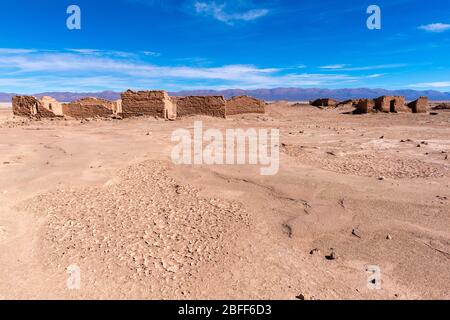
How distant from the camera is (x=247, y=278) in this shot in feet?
8.17

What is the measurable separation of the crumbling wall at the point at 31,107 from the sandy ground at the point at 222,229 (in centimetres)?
1033

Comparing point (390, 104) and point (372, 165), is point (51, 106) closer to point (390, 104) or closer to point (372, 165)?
point (372, 165)

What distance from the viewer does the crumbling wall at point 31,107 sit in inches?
581

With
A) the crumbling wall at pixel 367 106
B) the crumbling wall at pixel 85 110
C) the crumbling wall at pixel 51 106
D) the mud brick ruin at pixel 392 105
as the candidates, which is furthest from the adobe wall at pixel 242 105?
the crumbling wall at pixel 51 106

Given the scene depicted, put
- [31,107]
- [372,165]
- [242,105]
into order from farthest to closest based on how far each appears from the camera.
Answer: [242,105]
[31,107]
[372,165]

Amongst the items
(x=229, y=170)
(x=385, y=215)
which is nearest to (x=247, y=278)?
(x=385, y=215)

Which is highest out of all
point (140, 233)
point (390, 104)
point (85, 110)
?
point (390, 104)

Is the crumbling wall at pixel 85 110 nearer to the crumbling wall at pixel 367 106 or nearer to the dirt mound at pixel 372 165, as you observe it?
the dirt mound at pixel 372 165

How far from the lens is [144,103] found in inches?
552

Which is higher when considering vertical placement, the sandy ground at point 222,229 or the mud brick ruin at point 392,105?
the mud brick ruin at point 392,105

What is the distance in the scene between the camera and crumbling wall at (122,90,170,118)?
1388 cm

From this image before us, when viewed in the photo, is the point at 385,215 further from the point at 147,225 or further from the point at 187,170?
the point at 187,170

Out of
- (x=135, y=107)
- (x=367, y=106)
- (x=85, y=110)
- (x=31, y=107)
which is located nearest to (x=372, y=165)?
(x=135, y=107)

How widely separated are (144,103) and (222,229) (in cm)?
1166
